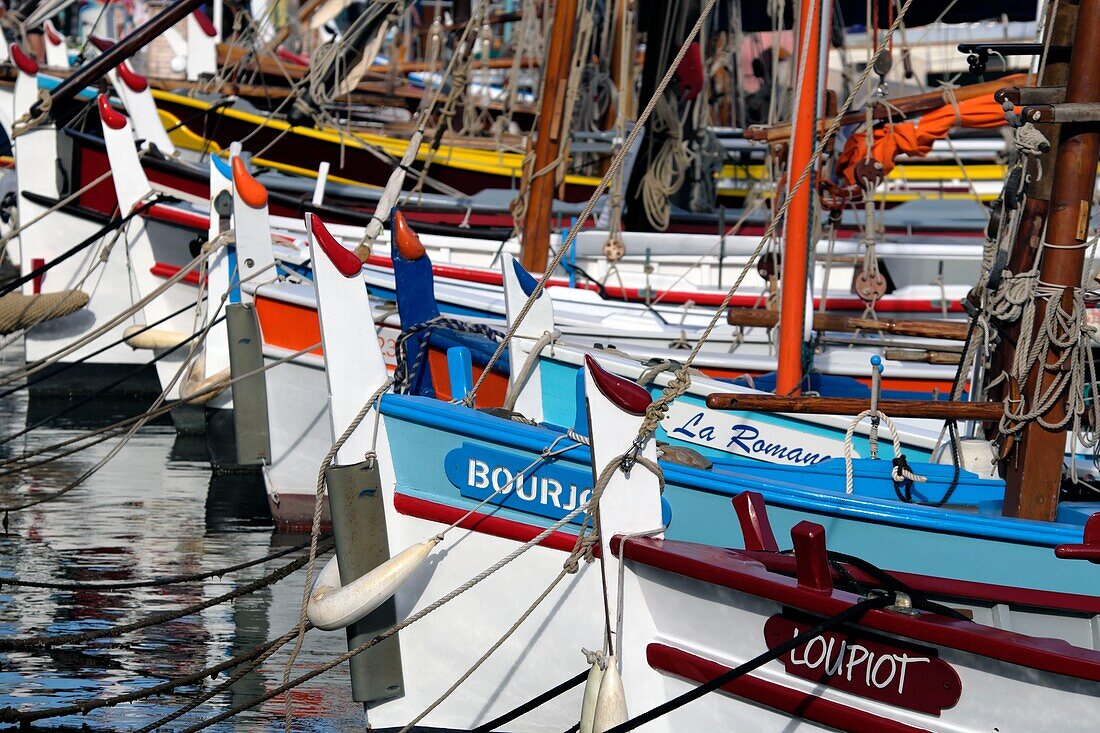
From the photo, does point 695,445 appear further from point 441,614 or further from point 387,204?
point 441,614

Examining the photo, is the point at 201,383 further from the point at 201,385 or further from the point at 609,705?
the point at 609,705

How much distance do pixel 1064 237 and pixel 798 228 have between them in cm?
224

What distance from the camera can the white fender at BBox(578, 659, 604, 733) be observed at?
426cm

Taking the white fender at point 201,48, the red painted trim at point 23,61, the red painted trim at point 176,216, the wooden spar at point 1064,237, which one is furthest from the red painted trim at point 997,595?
the white fender at point 201,48

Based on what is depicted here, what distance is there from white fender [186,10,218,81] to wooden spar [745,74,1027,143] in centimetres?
1328

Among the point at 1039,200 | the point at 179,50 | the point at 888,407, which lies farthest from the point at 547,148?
the point at 179,50

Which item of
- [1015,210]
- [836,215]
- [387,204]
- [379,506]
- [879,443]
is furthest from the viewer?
[836,215]

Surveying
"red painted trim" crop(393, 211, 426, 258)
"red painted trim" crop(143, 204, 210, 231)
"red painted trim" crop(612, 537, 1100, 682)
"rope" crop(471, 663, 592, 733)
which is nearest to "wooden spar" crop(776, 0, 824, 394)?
"red painted trim" crop(393, 211, 426, 258)

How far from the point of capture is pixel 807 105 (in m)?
7.47

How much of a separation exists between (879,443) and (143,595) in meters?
4.24

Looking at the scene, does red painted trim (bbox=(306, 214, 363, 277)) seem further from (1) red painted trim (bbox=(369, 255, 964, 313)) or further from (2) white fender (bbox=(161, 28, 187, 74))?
(2) white fender (bbox=(161, 28, 187, 74))

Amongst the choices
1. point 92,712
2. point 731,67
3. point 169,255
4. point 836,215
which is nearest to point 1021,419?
point 92,712

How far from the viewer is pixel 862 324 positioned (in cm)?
891

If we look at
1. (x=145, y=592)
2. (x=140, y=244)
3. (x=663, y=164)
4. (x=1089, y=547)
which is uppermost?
(x=663, y=164)
